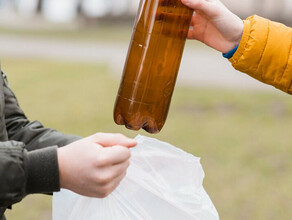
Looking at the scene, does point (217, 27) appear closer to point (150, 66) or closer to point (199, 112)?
point (150, 66)

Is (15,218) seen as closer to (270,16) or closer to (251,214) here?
(251,214)

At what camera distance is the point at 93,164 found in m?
1.17

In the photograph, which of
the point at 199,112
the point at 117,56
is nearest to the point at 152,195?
the point at 199,112

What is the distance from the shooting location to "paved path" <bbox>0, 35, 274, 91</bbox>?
26.2 feet

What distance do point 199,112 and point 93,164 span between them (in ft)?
16.9

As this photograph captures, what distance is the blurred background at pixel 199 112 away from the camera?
13.6 ft

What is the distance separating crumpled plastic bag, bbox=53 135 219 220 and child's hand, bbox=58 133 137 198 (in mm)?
225

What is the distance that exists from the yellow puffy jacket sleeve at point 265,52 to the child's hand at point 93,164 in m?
0.68

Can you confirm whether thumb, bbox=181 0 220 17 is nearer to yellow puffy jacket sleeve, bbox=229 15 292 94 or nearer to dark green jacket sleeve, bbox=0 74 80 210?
yellow puffy jacket sleeve, bbox=229 15 292 94

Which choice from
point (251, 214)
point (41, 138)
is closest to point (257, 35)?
point (41, 138)

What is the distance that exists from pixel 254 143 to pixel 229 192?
3.97 feet

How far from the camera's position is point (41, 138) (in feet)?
5.27

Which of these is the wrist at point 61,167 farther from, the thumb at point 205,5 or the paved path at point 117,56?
the paved path at point 117,56

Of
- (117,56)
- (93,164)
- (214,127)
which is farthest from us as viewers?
(117,56)
